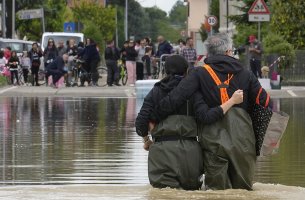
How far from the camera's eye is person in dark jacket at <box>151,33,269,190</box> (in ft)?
34.9

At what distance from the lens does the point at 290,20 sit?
4272cm

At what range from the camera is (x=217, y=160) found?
10.6 metres

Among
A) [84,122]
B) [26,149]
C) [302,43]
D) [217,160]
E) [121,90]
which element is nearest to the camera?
[217,160]

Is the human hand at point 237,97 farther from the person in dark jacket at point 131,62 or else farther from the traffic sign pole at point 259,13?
the person in dark jacket at point 131,62

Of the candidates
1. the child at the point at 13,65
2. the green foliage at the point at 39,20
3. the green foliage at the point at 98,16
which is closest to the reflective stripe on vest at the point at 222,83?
the child at the point at 13,65

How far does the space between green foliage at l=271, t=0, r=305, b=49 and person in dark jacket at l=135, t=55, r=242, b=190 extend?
31866 millimetres

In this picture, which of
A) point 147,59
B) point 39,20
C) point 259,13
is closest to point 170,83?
point 259,13

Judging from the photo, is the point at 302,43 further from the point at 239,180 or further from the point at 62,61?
the point at 239,180

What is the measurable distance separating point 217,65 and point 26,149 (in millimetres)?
6405

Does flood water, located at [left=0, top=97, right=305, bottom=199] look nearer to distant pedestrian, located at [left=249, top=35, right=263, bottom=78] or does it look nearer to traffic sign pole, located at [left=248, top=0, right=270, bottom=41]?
traffic sign pole, located at [left=248, top=0, right=270, bottom=41]

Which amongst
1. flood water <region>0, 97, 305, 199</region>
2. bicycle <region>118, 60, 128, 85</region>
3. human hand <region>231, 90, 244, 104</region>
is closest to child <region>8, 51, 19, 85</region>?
bicycle <region>118, 60, 128, 85</region>

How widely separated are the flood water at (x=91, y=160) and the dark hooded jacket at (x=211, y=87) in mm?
745

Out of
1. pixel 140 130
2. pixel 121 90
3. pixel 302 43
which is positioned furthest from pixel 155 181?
pixel 302 43

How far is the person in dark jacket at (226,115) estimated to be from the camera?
1065cm
